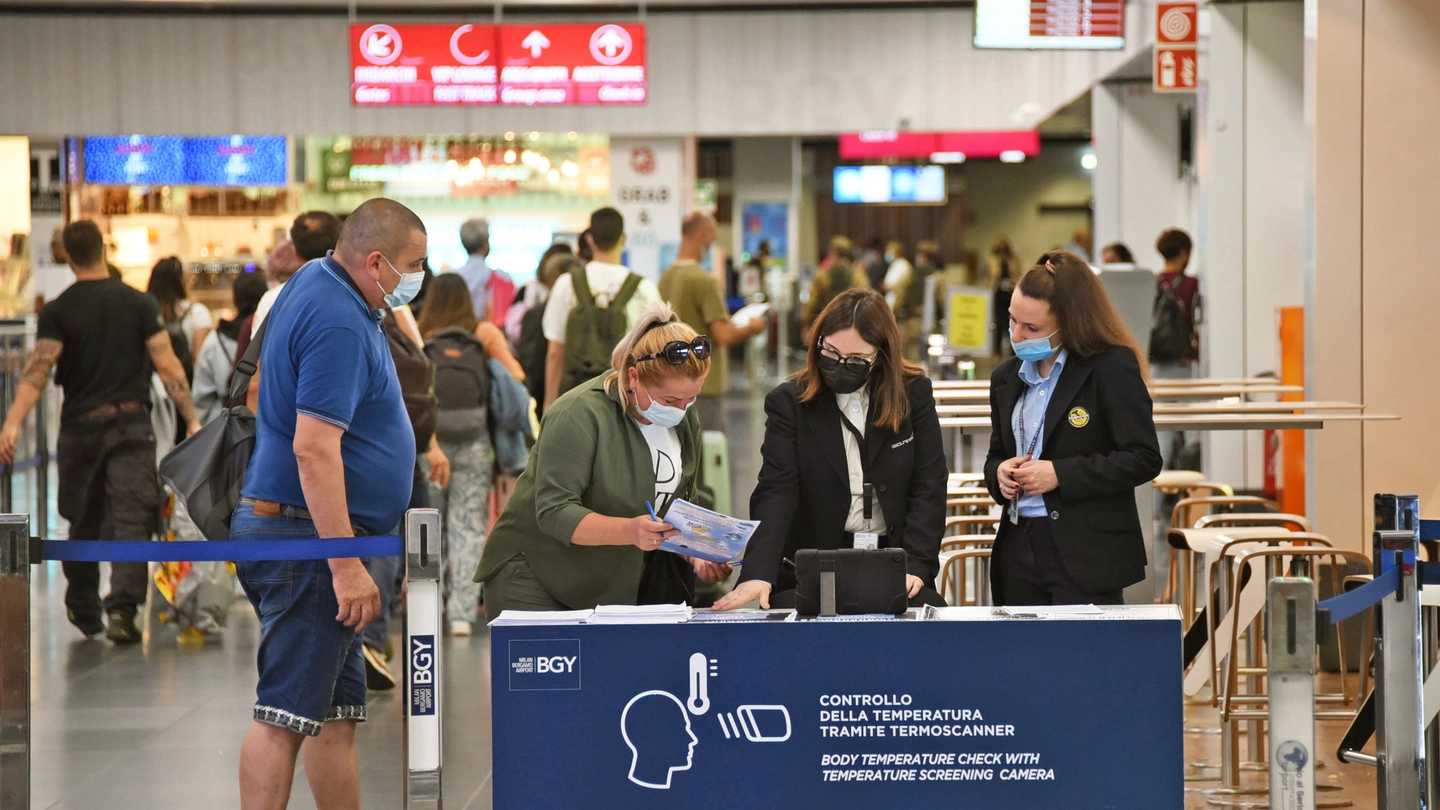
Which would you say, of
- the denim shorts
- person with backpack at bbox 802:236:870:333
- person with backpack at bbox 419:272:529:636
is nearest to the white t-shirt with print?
the denim shorts

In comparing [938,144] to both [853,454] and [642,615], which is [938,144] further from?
[642,615]

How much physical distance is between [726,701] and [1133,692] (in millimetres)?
764

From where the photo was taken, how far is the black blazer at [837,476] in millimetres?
3693

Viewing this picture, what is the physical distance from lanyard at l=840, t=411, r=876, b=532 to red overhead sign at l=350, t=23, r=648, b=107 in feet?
26.5

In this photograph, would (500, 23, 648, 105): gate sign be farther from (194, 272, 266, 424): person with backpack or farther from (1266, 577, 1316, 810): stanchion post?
(1266, 577, 1316, 810): stanchion post

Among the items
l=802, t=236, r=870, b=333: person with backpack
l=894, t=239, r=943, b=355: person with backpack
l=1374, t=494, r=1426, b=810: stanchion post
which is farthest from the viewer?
l=894, t=239, r=943, b=355: person with backpack

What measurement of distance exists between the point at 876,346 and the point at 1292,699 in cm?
125

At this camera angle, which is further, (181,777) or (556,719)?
(181,777)

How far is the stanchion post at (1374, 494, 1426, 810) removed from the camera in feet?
10.2

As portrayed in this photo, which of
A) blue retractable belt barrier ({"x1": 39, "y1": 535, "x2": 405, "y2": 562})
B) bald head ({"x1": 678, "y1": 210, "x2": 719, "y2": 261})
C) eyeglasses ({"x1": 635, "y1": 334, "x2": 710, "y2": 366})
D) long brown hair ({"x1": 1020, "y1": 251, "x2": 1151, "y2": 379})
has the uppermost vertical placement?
bald head ({"x1": 678, "y1": 210, "x2": 719, "y2": 261})

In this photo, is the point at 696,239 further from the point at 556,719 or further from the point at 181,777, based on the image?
the point at 556,719

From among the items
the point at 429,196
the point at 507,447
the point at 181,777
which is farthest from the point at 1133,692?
the point at 429,196

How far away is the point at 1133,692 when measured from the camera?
9.30 ft

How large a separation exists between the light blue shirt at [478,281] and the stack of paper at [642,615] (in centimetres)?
568
